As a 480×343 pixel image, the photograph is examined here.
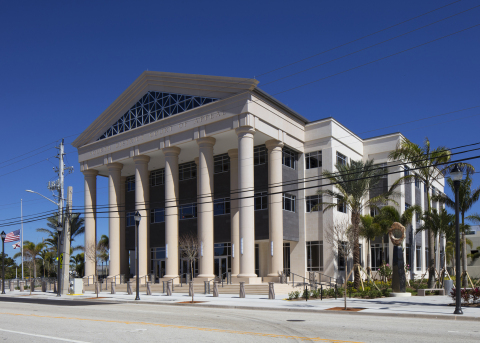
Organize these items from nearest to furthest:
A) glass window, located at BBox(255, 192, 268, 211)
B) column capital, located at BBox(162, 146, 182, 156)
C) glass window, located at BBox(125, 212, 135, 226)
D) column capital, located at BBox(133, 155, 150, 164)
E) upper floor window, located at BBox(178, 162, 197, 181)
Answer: glass window, located at BBox(255, 192, 268, 211)
column capital, located at BBox(162, 146, 182, 156)
column capital, located at BBox(133, 155, 150, 164)
upper floor window, located at BBox(178, 162, 197, 181)
glass window, located at BBox(125, 212, 135, 226)

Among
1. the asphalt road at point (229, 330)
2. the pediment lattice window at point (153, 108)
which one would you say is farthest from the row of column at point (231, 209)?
the asphalt road at point (229, 330)

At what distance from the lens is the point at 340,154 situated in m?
45.5

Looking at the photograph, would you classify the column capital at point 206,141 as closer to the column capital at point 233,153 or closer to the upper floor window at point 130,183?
the column capital at point 233,153

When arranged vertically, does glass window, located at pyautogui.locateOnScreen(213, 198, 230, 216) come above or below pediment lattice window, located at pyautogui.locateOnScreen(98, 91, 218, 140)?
below

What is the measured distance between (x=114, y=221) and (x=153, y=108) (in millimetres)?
12394

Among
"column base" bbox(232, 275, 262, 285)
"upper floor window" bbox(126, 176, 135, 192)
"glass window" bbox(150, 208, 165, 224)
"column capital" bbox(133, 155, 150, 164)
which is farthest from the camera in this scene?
"upper floor window" bbox(126, 176, 135, 192)

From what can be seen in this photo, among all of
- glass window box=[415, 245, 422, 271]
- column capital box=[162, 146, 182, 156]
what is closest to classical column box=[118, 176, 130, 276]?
column capital box=[162, 146, 182, 156]

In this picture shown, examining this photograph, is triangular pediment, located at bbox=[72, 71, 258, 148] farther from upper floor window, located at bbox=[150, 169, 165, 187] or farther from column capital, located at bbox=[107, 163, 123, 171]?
upper floor window, located at bbox=[150, 169, 165, 187]

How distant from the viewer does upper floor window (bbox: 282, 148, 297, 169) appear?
43781mm

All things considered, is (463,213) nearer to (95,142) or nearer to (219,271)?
(219,271)

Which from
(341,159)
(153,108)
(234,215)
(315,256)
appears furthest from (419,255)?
(153,108)

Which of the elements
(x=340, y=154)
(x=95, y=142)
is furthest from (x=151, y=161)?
(x=340, y=154)

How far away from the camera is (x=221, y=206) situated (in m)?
46.8

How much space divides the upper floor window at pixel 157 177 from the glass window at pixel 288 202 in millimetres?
16152
